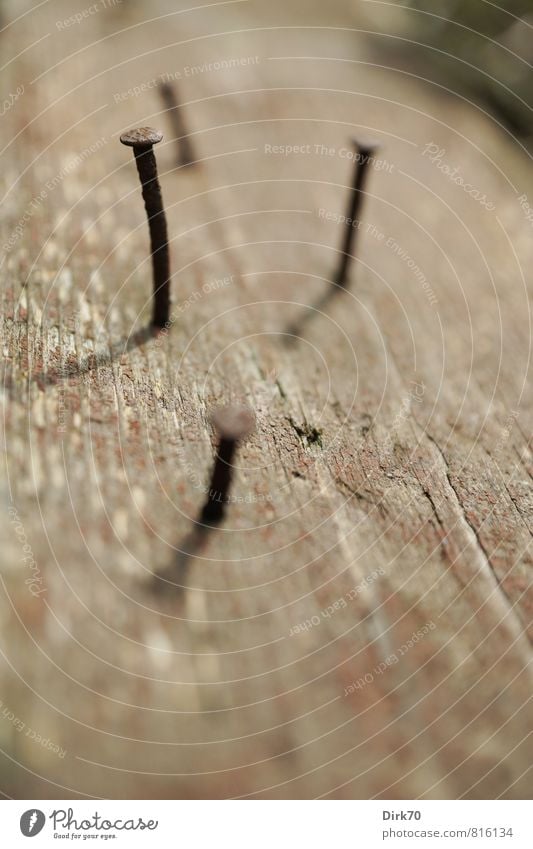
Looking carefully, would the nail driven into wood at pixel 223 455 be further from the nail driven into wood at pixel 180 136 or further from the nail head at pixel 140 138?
the nail driven into wood at pixel 180 136

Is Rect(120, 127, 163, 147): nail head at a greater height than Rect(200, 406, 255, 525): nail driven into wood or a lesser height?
greater

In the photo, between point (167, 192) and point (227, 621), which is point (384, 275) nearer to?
point (167, 192)

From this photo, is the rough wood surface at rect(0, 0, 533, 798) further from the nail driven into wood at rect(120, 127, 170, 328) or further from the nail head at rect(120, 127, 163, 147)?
the nail head at rect(120, 127, 163, 147)

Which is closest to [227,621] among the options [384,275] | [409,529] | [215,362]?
[409,529]

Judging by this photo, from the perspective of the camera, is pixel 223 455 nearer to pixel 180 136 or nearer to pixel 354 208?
pixel 354 208

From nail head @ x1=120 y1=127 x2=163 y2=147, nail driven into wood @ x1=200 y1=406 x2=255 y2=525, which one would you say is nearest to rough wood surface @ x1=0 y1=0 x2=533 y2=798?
nail driven into wood @ x1=200 y1=406 x2=255 y2=525

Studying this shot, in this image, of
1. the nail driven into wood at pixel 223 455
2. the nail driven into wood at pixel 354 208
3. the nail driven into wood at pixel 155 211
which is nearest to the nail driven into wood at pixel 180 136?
the nail driven into wood at pixel 354 208
